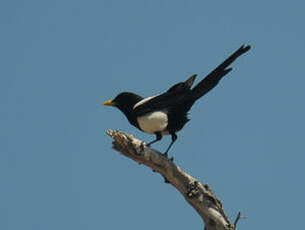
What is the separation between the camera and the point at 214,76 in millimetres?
7395

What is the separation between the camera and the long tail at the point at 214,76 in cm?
720

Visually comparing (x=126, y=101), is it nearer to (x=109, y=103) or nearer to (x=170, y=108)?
(x=109, y=103)

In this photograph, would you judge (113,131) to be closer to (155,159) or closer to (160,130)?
(155,159)

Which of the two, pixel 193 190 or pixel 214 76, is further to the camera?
pixel 214 76

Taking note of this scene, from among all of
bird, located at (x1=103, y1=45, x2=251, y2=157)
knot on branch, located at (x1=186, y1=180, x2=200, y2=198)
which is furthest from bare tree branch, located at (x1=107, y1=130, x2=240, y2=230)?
bird, located at (x1=103, y1=45, x2=251, y2=157)

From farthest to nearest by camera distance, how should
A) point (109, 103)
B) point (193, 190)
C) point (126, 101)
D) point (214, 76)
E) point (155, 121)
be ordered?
point (109, 103) < point (126, 101) < point (155, 121) < point (214, 76) < point (193, 190)

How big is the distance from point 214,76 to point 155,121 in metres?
1.14

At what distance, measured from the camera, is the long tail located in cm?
720

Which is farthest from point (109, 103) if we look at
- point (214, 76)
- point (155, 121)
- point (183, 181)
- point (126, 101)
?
point (183, 181)

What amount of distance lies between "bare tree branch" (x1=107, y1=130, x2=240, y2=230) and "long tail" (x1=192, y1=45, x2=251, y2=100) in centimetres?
115

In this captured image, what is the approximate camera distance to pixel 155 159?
23.2ft

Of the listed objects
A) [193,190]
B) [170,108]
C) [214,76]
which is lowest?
[193,190]

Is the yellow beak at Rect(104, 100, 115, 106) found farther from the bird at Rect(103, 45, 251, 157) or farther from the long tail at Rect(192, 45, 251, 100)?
the long tail at Rect(192, 45, 251, 100)

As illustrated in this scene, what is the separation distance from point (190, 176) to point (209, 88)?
1341 mm
